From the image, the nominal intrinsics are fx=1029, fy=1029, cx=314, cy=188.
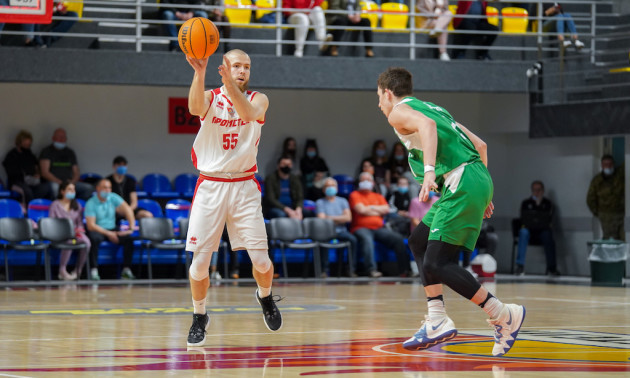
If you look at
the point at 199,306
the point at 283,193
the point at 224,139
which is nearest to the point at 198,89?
the point at 224,139

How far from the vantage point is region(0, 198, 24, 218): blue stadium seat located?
15047mm

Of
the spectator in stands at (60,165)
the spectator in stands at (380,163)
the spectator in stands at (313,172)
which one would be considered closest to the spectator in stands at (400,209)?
the spectator in stands at (380,163)

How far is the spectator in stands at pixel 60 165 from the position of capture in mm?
16062

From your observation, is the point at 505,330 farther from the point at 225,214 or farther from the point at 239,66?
the point at 239,66

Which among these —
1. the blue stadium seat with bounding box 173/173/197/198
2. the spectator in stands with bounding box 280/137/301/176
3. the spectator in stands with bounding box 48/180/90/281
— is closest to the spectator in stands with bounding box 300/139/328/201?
the spectator in stands with bounding box 280/137/301/176

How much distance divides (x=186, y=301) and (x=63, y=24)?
5890mm

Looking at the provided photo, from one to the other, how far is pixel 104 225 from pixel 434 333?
32.8 ft

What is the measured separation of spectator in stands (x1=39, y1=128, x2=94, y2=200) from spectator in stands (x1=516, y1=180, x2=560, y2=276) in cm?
759

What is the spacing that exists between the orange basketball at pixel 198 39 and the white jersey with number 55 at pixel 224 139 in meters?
0.30

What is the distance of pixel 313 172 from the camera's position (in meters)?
17.9

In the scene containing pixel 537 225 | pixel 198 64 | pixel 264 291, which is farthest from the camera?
pixel 537 225

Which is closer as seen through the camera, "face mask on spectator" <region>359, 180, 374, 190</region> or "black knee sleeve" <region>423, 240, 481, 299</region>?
"black knee sleeve" <region>423, 240, 481, 299</region>

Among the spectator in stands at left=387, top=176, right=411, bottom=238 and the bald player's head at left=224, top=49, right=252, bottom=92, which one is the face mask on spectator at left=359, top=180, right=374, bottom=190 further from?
the bald player's head at left=224, top=49, right=252, bottom=92

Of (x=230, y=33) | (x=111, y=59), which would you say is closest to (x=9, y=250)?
(x=111, y=59)
